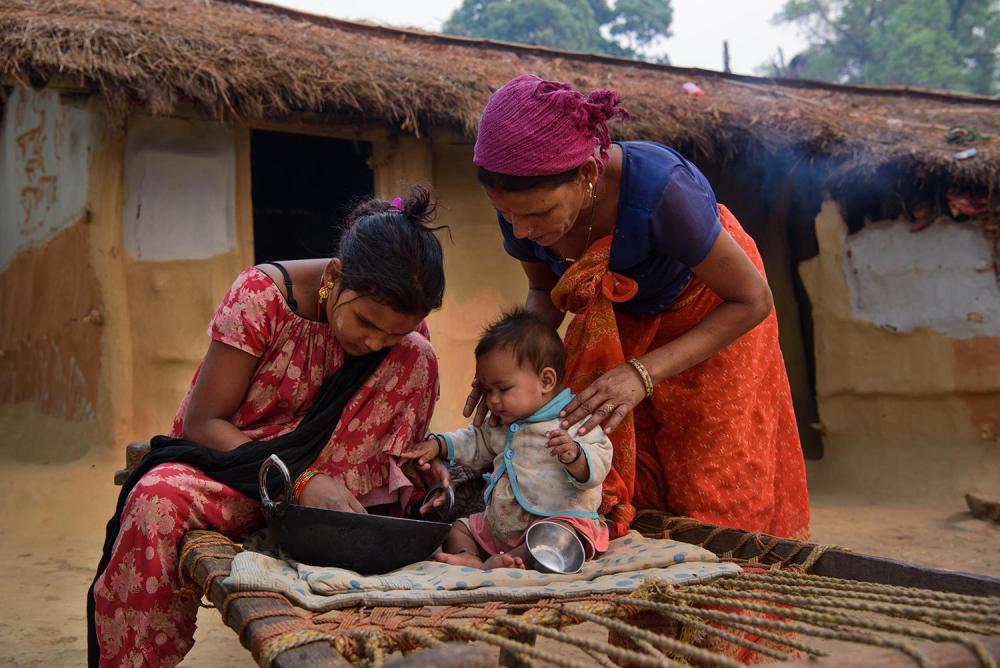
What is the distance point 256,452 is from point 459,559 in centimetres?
57

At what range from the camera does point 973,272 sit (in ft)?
22.1

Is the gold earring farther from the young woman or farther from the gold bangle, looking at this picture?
the gold bangle

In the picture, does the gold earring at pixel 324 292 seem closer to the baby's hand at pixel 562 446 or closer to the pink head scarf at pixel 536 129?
the pink head scarf at pixel 536 129

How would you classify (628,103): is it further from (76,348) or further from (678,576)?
(678,576)

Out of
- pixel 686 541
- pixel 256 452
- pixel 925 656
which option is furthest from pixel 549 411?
pixel 925 656

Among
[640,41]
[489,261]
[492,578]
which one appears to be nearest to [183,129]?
[489,261]

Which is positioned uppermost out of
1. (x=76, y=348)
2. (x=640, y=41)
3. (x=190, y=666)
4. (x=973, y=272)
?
(x=640, y=41)

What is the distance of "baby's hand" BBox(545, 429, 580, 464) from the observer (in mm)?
2154

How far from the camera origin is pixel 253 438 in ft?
8.04

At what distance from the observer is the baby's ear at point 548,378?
7.81 ft

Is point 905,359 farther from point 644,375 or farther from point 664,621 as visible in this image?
point 664,621

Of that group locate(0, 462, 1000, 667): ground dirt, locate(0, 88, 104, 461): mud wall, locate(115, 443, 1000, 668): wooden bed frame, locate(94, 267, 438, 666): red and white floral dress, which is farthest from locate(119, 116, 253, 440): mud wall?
locate(115, 443, 1000, 668): wooden bed frame

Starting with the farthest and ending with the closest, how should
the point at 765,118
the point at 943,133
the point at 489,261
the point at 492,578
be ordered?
1. the point at 943,133
2. the point at 765,118
3. the point at 489,261
4. the point at 492,578

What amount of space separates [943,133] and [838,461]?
269 centimetres
